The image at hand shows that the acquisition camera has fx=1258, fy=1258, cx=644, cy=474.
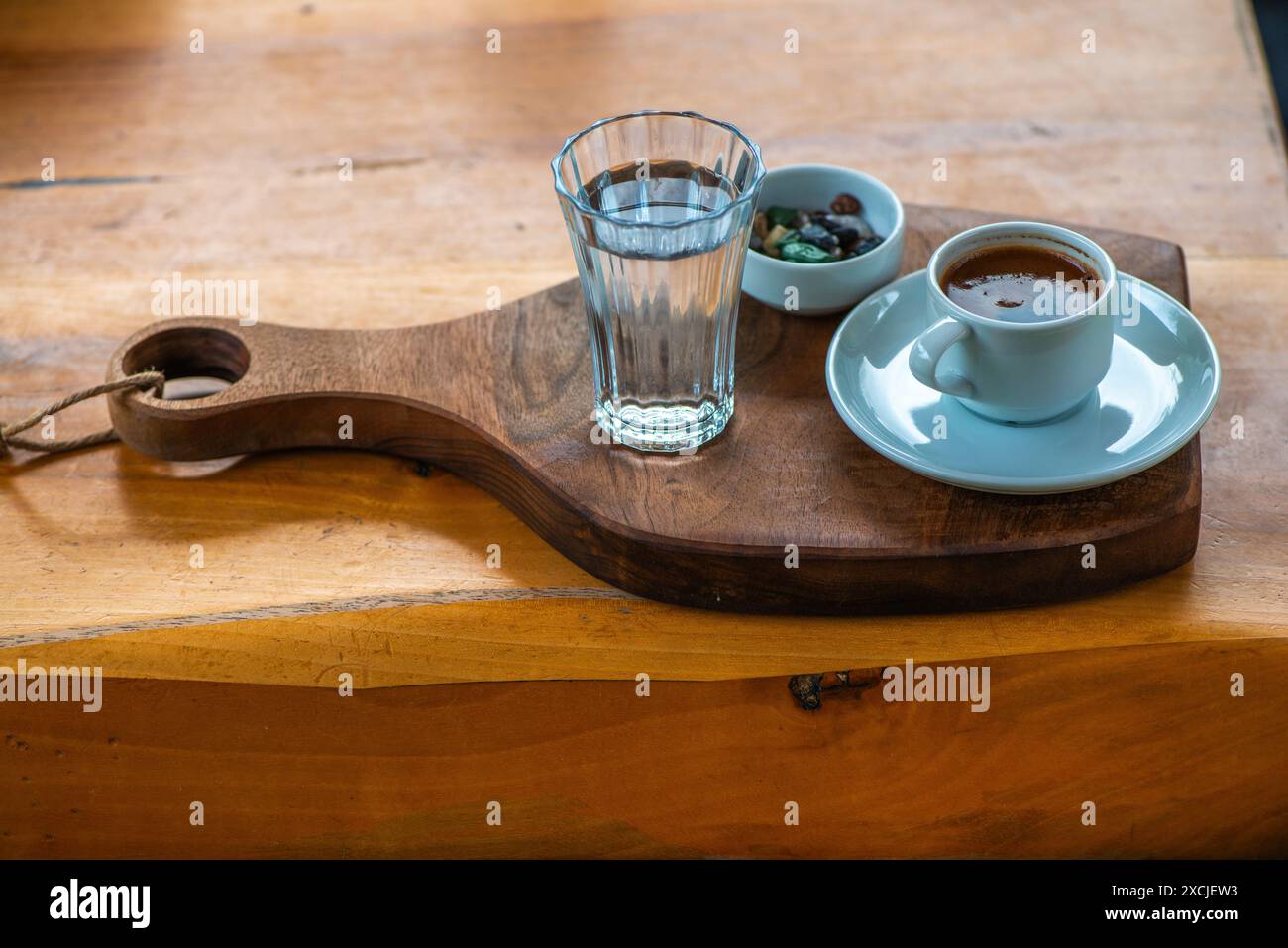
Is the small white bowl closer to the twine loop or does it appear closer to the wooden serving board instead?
the wooden serving board

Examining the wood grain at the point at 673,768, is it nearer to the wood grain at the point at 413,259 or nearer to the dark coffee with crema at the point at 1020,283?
the wood grain at the point at 413,259

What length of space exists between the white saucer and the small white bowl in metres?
0.02

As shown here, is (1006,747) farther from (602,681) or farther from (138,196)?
(138,196)

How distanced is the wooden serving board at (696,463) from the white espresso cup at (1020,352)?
0.06m

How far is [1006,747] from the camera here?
88 centimetres

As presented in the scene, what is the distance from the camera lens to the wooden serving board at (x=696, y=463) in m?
0.80

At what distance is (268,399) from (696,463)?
12.7 inches

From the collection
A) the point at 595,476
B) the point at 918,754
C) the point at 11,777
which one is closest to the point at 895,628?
the point at 918,754

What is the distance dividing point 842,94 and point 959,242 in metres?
0.52

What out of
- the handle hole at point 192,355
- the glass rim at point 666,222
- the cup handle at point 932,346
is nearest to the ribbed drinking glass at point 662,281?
the glass rim at point 666,222

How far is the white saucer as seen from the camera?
0.81 m

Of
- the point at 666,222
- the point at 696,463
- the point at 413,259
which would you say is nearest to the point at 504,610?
the point at 696,463

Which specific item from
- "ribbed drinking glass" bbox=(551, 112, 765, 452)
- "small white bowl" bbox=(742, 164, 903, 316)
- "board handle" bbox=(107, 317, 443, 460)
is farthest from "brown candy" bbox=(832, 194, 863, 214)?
"board handle" bbox=(107, 317, 443, 460)

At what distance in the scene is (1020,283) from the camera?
0.84 m
